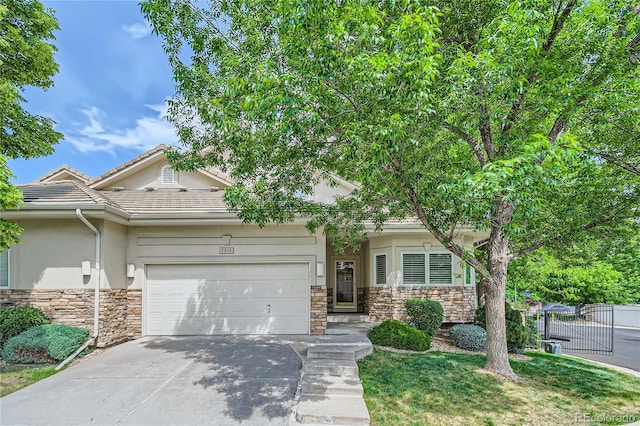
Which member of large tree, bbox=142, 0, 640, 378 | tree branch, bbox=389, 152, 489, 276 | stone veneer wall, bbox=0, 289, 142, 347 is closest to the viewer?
large tree, bbox=142, 0, 640, 378

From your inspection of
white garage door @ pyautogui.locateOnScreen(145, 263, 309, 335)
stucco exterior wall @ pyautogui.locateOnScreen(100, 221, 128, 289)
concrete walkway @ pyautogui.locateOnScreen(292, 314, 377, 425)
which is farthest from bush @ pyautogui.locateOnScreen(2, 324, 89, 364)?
concrete walkway @ pyautogui.locateOnScreen(292, 314, 377, 425)

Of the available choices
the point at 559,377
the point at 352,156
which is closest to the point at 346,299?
the point at 559,377

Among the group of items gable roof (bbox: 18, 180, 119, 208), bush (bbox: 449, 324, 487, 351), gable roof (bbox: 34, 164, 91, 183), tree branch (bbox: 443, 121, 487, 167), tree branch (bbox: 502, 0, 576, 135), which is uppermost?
tree branch (bbox: 502, 0, 576, 135)

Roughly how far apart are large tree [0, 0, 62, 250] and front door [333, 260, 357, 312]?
32.8ft

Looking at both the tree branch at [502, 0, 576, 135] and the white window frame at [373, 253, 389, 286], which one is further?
the white window frame at [373, 253, 389, 286]

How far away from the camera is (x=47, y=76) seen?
9602mm

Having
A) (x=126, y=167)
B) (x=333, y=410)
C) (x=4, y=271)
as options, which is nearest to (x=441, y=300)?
(x=333, y=410)

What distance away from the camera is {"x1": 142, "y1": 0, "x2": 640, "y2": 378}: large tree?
15.5ft

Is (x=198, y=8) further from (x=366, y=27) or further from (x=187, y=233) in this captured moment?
(x=187, y=233)

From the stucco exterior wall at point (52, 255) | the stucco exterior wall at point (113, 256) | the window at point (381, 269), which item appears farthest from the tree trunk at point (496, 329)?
the stucco exterior wall at point (52, 255)

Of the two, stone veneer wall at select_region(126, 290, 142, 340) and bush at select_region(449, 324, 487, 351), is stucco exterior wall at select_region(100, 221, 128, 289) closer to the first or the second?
stone veneer wall at select_region(126, 290, 142, 340)

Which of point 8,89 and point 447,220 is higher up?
point 8,89

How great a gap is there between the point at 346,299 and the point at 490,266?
740 cm

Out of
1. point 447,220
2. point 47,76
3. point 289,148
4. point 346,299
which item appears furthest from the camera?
point 346,299
